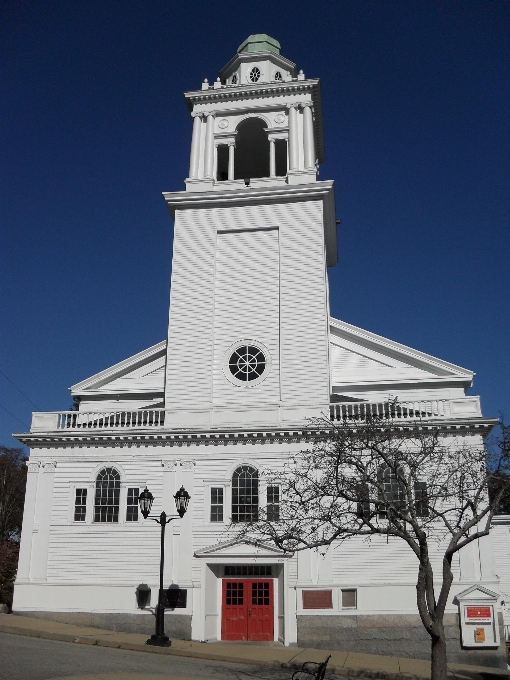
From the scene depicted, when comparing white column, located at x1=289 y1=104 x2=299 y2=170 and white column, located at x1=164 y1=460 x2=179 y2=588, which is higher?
white column, located at x1=289 y1=104 x2=299 y2=170

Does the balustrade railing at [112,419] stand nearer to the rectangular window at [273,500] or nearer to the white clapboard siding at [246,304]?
the white clapboard siding at [246,304]

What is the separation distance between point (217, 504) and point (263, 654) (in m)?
6.36

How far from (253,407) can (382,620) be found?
371 inches

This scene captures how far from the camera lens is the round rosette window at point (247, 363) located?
2958 centimetres

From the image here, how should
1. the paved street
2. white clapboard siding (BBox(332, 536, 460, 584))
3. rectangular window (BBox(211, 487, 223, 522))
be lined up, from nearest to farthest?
the paved street < white clapboard siding (BBox(332, 536, 460, 584)) < rectangular window (BBox(211, 487, 223, 522))

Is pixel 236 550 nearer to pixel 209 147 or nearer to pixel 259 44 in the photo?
pixel 209 147

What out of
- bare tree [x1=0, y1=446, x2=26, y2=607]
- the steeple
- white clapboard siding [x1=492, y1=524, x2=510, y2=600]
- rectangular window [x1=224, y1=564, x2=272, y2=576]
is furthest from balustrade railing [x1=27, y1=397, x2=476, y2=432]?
bare tree [x1=0, y1=446, x2=26, y2=607]

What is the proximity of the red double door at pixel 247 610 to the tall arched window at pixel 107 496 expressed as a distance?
17.0ft

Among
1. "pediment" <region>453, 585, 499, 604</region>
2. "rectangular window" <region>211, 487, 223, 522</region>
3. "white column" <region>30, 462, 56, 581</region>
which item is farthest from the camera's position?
"rectangular window" <region>211, 487, 223, 522</region>

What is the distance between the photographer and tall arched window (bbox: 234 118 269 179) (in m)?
35.8

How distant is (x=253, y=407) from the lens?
28797 mm

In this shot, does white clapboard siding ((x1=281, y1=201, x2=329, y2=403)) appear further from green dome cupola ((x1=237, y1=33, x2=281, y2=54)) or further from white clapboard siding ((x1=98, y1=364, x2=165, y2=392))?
green dome cupola ((x1=237, y1=33, x2=281, y2=54))

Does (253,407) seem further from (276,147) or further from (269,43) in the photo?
(269,43)

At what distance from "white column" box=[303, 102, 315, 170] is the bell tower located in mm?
65
